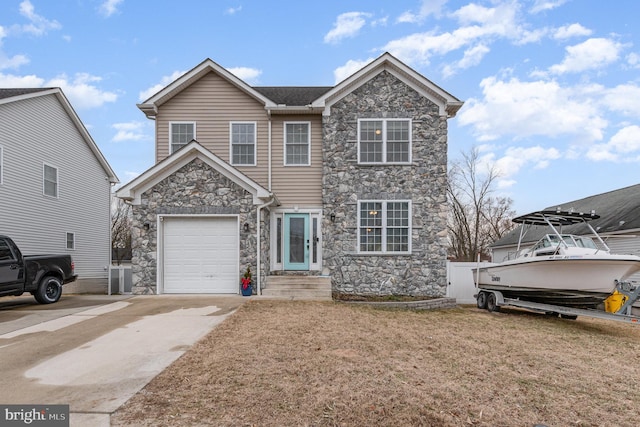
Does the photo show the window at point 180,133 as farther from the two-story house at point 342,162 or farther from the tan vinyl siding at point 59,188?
the tan vinyl siding at point 59,188

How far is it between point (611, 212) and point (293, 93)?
1425 centimetres

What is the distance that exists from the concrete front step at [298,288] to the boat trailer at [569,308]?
4.96m

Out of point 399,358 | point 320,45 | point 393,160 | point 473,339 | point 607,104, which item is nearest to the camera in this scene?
point 399,358

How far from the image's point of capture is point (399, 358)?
5.38 m

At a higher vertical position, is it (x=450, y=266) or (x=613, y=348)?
(x=450, y=266)

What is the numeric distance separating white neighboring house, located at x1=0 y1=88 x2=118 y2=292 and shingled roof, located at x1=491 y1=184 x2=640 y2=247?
1794 cm

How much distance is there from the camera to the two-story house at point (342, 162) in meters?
12.2

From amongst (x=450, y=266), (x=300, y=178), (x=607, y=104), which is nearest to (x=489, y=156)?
(x=607, y=104)

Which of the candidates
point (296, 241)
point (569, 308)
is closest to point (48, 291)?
point (296, 241)

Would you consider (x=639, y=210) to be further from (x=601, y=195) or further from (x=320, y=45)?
(x=320, y=45)

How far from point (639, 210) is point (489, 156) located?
1763cm

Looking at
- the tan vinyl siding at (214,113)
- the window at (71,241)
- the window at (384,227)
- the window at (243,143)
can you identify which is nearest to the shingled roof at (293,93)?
the tan vinyl siding at (214,113)

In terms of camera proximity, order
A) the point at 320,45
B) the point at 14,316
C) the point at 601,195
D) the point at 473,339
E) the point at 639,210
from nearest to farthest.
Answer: the point at 473,339 → the point at 14,316 → the point at 639,210 → the point at 320,45 → the point at 601,195

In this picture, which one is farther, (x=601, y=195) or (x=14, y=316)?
(x=601, y=195)
